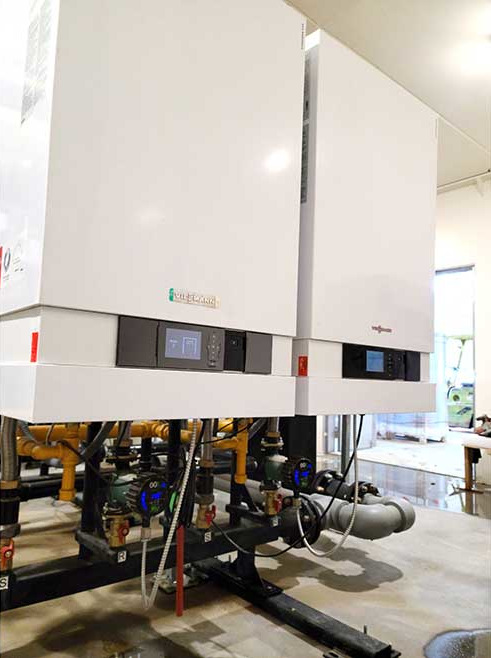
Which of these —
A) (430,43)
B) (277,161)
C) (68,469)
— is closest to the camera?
(277,161)

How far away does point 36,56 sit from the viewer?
106 cm

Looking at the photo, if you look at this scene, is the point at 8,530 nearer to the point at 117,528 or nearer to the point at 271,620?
the point at 117,528

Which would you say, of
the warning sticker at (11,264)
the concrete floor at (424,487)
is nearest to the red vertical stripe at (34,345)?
the warning sticker at (11,264)

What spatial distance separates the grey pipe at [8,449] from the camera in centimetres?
134

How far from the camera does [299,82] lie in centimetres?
135

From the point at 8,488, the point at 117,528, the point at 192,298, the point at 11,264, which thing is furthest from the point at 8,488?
the point at 192,298

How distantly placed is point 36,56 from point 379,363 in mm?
1217

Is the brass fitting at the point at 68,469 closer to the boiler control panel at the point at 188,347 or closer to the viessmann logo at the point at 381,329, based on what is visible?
the boiler control panel at the point at 188,347

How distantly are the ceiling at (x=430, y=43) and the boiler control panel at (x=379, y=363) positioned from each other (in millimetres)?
2557

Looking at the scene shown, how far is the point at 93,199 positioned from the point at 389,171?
1077 millimetres

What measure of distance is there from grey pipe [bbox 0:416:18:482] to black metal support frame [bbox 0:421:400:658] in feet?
1.06

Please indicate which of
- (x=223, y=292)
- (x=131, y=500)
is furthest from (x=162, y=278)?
(x=131, y=500)

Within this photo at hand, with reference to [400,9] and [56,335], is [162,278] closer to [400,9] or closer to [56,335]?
[56,335]

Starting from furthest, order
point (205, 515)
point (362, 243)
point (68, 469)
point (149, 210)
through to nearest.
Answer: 1. point (205, 515)
2. point (68, 469)
3. point (362, 243)
4. point (149, 210)
